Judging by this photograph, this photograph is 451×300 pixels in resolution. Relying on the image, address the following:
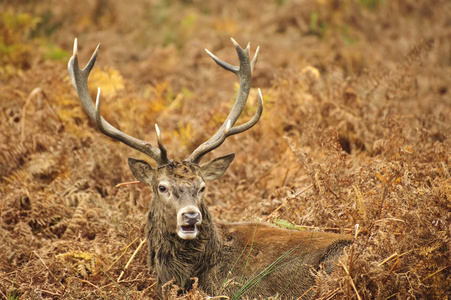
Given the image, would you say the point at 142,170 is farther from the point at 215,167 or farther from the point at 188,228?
the point at 188,228

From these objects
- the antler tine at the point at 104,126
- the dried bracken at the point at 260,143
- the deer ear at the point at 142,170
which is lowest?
the dried bracken at the point at 260,143

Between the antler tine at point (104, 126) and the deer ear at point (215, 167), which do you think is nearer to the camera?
the antler tine at point (104, 126)

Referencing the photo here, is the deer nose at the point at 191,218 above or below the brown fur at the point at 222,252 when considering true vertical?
above

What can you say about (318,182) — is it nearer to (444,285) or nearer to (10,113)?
(444,285)

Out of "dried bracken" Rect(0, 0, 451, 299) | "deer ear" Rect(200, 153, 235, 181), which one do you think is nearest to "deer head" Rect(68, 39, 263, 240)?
"deer ear" Rect(200, 153, 235, 181)

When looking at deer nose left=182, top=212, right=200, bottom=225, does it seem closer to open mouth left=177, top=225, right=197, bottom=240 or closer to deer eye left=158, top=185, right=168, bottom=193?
open mouth left=177, top=225, right=197, bottom=240

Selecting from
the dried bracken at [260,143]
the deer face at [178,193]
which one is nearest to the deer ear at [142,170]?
the deer face at [178,193]

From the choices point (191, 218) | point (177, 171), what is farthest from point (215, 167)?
point (191, 218)

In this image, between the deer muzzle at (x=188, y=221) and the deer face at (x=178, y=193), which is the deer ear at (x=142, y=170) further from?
the deer muzzle at (x=188, y=221)

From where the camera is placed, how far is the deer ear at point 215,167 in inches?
204

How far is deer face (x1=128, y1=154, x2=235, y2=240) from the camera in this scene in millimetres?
4426

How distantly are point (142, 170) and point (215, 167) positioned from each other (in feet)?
2.56

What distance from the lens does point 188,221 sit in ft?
14.4

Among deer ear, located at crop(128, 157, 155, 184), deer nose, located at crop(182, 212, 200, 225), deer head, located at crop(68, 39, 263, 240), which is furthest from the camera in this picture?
deer ear, located at crop(128, 157, 155, 184)
